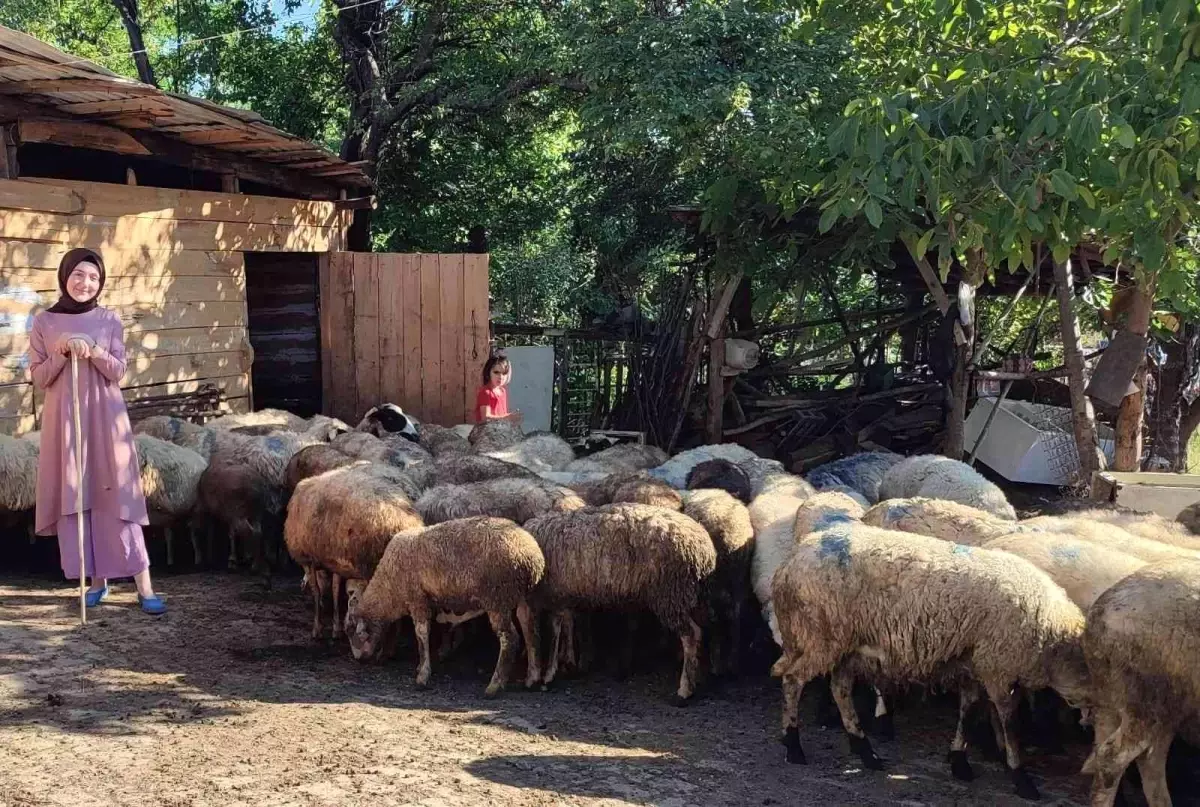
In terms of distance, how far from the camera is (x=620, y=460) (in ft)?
28.5

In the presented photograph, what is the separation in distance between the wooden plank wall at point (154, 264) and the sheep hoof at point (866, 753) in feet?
21.0

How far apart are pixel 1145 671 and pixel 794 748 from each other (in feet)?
5.08

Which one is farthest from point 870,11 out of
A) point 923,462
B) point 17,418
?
point 17,418

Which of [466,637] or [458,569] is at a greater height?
[458,569]

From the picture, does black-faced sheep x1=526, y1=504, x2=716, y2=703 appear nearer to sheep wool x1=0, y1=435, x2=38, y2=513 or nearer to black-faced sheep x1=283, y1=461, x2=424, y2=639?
black-faced sheep x1=283, y1=461, x2=424, y2=639

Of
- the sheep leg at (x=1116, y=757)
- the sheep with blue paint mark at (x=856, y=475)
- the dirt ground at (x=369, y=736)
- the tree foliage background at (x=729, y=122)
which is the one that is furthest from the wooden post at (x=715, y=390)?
the sheep leg at (x=1116, y=757)

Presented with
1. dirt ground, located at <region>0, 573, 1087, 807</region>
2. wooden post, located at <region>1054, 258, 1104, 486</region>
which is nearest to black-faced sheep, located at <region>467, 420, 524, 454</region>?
dirt ground, located at <region>0, 573, 1087, 807</region>

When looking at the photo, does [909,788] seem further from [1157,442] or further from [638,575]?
[1157,442]

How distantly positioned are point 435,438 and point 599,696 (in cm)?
402

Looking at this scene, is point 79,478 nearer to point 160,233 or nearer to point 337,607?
point 337,607

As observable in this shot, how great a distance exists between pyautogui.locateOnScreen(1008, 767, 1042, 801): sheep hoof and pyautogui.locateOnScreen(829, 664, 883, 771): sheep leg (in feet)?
1.84

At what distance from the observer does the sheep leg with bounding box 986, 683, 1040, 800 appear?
15.0 feet

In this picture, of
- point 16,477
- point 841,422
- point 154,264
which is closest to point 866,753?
point 16,477

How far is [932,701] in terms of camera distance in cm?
566
